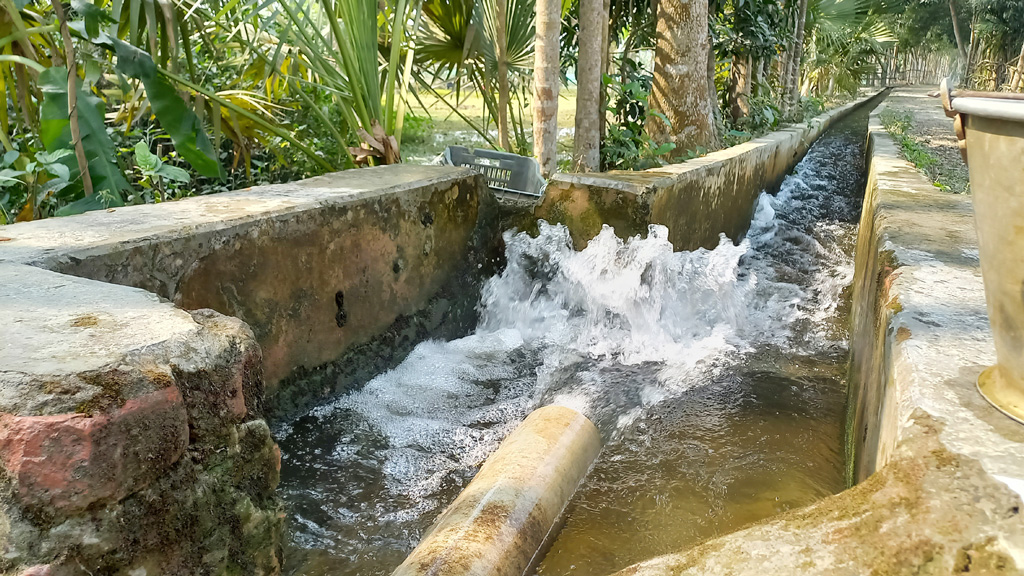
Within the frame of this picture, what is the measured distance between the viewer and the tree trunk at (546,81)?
4.64m

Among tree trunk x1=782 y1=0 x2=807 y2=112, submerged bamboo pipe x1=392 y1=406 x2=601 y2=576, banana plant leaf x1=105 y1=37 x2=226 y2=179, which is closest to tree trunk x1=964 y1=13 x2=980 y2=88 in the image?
tree trunk x1=782 y1=0 x2=807 y2=112

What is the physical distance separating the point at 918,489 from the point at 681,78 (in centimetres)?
552

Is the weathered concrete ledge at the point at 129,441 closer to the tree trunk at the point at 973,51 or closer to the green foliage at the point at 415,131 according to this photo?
the green foliage at the point at 415,131

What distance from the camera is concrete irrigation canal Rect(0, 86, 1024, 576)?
1296mm

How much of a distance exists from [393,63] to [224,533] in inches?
140

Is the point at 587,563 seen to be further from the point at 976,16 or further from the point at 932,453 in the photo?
the point at 976,16

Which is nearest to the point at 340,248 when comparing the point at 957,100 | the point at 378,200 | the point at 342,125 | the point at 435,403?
the point at 378,200

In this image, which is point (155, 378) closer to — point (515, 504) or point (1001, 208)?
point (515, 504)

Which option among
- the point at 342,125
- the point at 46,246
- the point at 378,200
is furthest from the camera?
the point at 342,125

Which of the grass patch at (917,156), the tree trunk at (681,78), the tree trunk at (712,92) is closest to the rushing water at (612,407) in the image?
the tree trunk at (681,78)

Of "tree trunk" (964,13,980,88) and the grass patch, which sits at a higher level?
"tree trunk" (964,13,980,88)

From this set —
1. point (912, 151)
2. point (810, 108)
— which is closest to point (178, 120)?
point (912, 151)

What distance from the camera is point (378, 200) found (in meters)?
3.45

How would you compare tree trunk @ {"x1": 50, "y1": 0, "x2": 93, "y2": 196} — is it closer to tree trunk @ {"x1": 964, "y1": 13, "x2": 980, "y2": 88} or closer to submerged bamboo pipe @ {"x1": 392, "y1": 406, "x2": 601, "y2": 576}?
submerged bamboo pipe @ {"x1": 392, "y1": 406, "x2": 601, "y2": 576}
